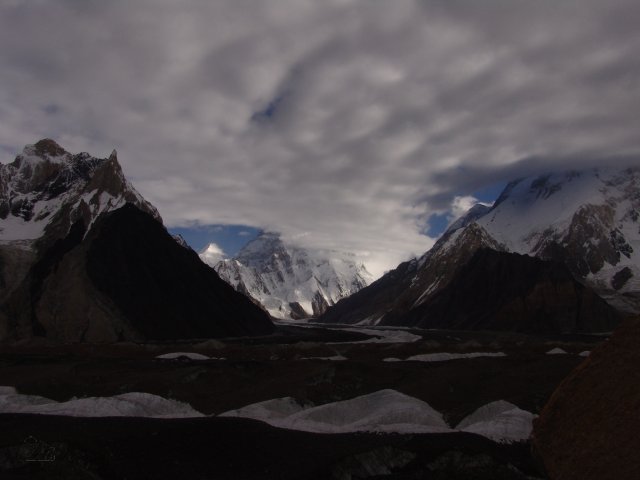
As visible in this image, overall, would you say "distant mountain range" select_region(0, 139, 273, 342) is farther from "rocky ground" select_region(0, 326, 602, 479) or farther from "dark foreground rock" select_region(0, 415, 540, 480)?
"dark foreground rock" select_region(0, 415, 540, 480)

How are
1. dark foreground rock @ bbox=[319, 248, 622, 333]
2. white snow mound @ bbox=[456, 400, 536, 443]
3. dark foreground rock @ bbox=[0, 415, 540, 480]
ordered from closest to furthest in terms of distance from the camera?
dark foreground rock @ bbox=[0, 415, 540, 480] < white snow mound @ bbox=[456, 400, 536, 443] < dark foreground rock @ bbox=[319, 248, 622, 333]

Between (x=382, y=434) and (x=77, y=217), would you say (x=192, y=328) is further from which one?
(x=382, y=434)

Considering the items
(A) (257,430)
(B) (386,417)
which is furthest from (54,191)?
(B) (386,417)

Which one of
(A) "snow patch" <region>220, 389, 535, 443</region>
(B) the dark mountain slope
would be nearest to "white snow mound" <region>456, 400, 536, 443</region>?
(A) "snow patch" <region>220, 389, 535, 443</region>

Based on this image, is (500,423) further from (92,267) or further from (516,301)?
(516,301)

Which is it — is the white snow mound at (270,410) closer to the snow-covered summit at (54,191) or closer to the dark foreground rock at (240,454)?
the dark foreground rock at (240,454)

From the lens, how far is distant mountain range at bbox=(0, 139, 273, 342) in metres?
100

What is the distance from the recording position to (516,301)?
155 metres

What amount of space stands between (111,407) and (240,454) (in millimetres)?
11477

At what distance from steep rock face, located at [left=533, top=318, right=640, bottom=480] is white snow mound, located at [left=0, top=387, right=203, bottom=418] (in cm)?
2158

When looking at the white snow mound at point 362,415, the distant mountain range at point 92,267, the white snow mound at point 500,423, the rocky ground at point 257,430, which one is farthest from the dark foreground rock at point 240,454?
the distant mountain range at point 92,267

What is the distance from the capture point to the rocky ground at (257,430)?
20156 millimetres

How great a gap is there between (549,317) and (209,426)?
138371 mm

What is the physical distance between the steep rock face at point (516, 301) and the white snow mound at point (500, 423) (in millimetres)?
123323
